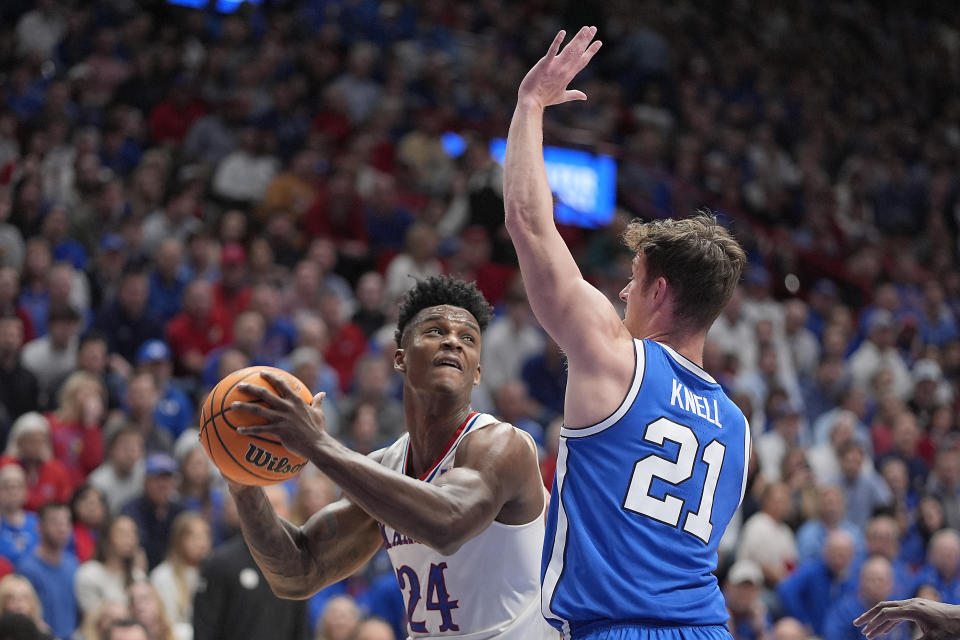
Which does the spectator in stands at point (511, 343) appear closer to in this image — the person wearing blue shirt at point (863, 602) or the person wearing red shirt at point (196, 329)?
the person wearing red shirt at point (196, 329)

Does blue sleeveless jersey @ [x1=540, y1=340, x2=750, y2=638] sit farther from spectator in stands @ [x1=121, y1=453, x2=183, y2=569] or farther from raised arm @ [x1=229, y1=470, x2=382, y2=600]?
spectator in stands @ [x1=121, y1=453, x2=183, y2=569]

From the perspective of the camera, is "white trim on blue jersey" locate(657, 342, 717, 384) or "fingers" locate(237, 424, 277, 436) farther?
"white trim on blue jersey" locate(657, 342, 717, 384)

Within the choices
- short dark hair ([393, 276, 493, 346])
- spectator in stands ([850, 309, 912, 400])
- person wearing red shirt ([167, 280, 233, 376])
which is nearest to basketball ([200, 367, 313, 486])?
short dark hair ([393, 276, 493, 346])

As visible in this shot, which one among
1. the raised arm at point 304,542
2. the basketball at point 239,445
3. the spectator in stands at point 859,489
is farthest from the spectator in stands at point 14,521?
the spectator in stands at point 859,489

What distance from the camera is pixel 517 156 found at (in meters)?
3.67

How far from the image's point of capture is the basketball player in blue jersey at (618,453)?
355 centimetres

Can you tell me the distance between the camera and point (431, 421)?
14.4 feet

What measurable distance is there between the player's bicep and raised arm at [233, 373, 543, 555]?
0.51m

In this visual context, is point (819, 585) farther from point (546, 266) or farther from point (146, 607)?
point (546, 266)

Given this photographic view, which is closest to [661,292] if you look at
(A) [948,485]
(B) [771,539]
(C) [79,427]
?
(C) [79,427]

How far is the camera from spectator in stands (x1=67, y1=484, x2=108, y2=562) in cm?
816

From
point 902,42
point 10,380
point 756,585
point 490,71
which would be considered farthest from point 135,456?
point 902,42

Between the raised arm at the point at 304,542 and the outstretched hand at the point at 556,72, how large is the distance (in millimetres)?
1583

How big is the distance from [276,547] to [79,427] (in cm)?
508
